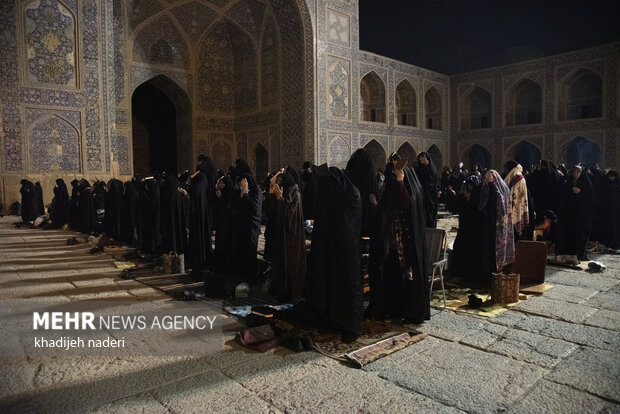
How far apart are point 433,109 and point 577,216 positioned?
61.4 ft

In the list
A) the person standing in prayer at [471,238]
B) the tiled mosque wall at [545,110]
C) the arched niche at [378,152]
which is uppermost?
the tiled mosque wall at [545,110]

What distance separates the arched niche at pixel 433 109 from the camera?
79.9 ft

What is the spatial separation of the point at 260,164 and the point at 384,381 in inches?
680

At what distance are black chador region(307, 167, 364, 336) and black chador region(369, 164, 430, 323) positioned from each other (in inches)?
16.2

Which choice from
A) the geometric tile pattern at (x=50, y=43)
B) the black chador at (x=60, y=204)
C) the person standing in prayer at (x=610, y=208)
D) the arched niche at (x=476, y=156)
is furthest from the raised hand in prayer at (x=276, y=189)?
the arched niche at (x=476, y=156)

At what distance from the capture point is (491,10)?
24969mm

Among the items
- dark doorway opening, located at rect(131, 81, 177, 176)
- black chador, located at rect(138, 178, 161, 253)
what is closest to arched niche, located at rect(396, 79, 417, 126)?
dark doorway opening, located at rect(131, 81, 177, 176)

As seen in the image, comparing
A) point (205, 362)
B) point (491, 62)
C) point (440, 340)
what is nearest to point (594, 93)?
point (491, 62)

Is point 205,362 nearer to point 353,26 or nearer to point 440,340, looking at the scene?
point 440,340

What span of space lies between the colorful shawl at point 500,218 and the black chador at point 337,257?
8.14 ft

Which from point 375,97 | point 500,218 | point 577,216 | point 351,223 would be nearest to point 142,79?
point 375,97

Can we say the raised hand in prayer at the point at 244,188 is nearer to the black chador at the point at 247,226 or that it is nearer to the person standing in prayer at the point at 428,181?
the black chador at the point at 247,226

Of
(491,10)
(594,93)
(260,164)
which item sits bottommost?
(260,164)

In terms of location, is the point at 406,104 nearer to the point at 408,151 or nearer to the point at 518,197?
the point at 408,151
